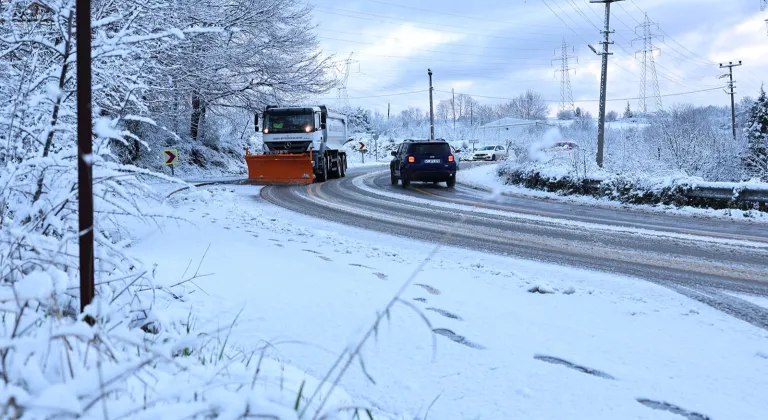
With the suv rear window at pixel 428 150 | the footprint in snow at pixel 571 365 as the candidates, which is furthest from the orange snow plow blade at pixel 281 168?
the footprint in snow at pixel 571 365

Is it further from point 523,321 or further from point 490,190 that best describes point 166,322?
point 490,190

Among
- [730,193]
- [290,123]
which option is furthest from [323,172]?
[730,193]

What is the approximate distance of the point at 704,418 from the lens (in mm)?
3012

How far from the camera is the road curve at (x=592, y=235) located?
6629 millimetres

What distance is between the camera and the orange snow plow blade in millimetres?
23125

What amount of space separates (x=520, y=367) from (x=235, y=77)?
25.1m

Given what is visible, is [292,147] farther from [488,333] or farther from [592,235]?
[488,333]

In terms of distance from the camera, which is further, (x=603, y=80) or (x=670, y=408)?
(x=603, y=80)

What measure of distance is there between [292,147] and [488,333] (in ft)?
67.3

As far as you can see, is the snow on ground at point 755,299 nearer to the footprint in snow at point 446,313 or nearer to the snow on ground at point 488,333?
the snow on ground at point 488,333

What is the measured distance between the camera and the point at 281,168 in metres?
23.4

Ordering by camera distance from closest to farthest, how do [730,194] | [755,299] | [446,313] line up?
1. [446,313]
2. [755,299]
3. [730,194]

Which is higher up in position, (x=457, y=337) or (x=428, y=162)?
(x=428, y=162)

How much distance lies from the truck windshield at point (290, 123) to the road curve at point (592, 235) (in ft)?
23.6
